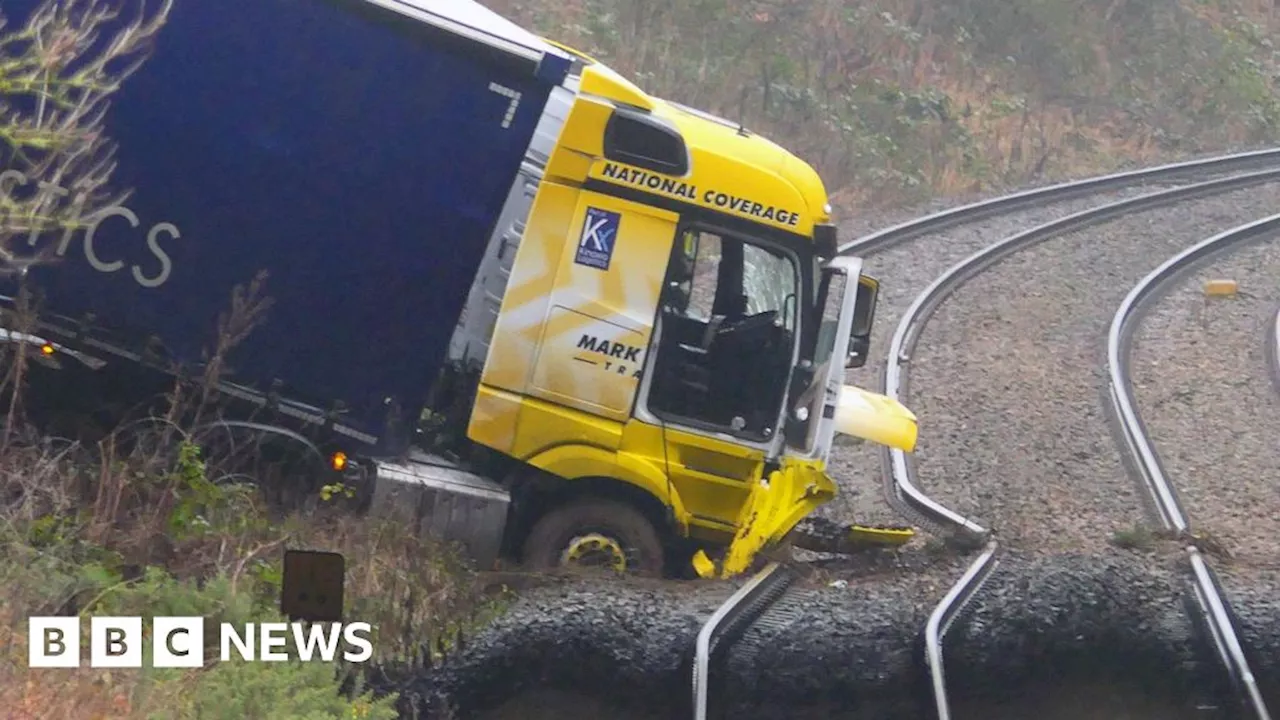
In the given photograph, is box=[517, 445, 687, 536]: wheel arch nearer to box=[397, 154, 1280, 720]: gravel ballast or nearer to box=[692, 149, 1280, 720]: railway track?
box=[397, 154, 1280, 720]: gravel ballast

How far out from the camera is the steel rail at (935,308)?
8.92 metres

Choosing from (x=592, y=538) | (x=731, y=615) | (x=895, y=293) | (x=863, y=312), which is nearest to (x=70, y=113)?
(x=592, y=538)

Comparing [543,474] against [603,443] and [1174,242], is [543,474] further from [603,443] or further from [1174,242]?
[1174,242]

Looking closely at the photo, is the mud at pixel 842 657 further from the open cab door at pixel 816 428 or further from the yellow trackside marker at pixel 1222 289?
the yellow trackside marker at pixel 1222 289

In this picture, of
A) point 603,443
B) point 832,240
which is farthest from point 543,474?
point 832,240

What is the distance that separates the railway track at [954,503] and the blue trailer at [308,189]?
2229 millimetres

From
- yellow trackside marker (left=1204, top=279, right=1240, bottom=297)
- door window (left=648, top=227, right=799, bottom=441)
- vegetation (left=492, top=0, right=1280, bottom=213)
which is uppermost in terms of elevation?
vegetation (left=492, top=0, right=1280, bottom=213)

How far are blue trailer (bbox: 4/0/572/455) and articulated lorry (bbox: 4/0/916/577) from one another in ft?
0.04

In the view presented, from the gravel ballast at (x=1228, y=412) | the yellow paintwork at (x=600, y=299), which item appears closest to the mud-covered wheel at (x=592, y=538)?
the yellow paintwork at (x=600, y=299)

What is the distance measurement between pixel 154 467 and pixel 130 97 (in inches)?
71.5

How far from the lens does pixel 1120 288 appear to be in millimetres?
19312

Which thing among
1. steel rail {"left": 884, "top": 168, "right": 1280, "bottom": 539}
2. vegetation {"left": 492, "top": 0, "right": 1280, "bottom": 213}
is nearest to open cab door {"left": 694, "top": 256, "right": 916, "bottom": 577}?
steel rail {"left": 884, "top": 168, "right": 1280, "bottom": 539}

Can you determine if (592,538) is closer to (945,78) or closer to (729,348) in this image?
(729,348)

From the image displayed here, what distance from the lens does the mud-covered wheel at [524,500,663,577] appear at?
9.23 meters
